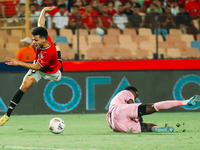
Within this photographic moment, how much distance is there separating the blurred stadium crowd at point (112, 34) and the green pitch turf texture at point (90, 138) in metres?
3.23

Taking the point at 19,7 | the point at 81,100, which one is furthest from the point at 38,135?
the point at 19,7

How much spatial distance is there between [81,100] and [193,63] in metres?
3.40

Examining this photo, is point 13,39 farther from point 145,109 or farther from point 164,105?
point 164,105

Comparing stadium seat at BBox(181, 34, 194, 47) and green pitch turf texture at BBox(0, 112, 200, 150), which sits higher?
stadium seat at BBox(181, 34, 194, 47)

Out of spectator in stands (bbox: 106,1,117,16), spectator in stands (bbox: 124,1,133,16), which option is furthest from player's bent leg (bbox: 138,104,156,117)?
spectator in stands (bbox: 106,1,117,16)

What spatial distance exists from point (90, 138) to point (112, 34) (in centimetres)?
739

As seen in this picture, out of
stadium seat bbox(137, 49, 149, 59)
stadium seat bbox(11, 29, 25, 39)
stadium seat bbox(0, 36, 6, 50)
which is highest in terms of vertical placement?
stadium seat bbox(11, 29, 25, 39)

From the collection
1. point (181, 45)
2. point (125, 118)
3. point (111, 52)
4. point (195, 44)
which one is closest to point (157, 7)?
point (181, 45)

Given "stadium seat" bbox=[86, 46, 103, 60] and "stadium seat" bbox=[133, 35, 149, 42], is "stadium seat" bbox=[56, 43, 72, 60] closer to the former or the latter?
"stadium seat" bbox=[86, 46, 103, 60]

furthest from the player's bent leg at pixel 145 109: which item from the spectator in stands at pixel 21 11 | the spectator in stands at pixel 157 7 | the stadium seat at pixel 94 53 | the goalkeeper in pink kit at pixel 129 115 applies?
the spectator in stands at pixel 157 7

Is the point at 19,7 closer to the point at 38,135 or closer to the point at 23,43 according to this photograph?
the point at 23,43

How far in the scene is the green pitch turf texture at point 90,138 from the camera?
7.90m

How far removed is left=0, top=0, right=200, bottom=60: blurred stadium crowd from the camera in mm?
15867

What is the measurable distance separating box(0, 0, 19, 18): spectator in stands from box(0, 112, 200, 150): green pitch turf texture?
4138 mm
